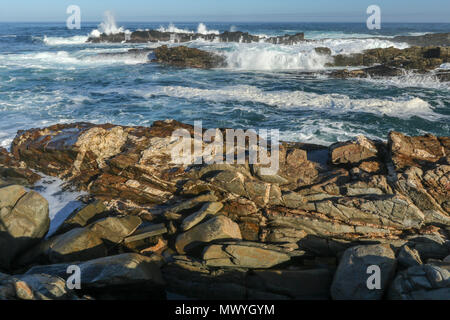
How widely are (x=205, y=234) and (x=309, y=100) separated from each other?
14.0 metres

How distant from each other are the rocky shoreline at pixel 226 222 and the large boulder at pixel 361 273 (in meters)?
0.02

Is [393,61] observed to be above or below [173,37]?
below

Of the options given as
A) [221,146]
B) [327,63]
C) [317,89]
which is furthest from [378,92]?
[221,146]

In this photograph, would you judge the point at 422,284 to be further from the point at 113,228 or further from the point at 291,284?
the point at 113,228

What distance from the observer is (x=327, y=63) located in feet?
101

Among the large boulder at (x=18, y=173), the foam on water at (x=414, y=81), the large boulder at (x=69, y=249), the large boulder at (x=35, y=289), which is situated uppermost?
the foam on water at (x=414, y=81)

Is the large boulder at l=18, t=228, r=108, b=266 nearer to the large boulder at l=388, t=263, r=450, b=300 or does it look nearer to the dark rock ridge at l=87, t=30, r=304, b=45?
the large boulder at l=388, t=263, r=450, b=300

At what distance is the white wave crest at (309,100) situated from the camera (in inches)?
639

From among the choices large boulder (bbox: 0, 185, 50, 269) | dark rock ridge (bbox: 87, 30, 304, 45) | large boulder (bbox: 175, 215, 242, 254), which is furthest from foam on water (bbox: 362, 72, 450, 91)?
dark rock ridge (bbox: 87, 30, 304, 45)

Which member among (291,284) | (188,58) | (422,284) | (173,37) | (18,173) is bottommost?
(291,284)

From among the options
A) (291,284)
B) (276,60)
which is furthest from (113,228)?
(276,60)

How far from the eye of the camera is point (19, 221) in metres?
6.22

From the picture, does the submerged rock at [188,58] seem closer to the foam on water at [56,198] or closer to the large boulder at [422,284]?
the foam on water at [56,198]

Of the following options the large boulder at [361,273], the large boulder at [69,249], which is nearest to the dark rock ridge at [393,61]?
the large boulder at [361,273]
